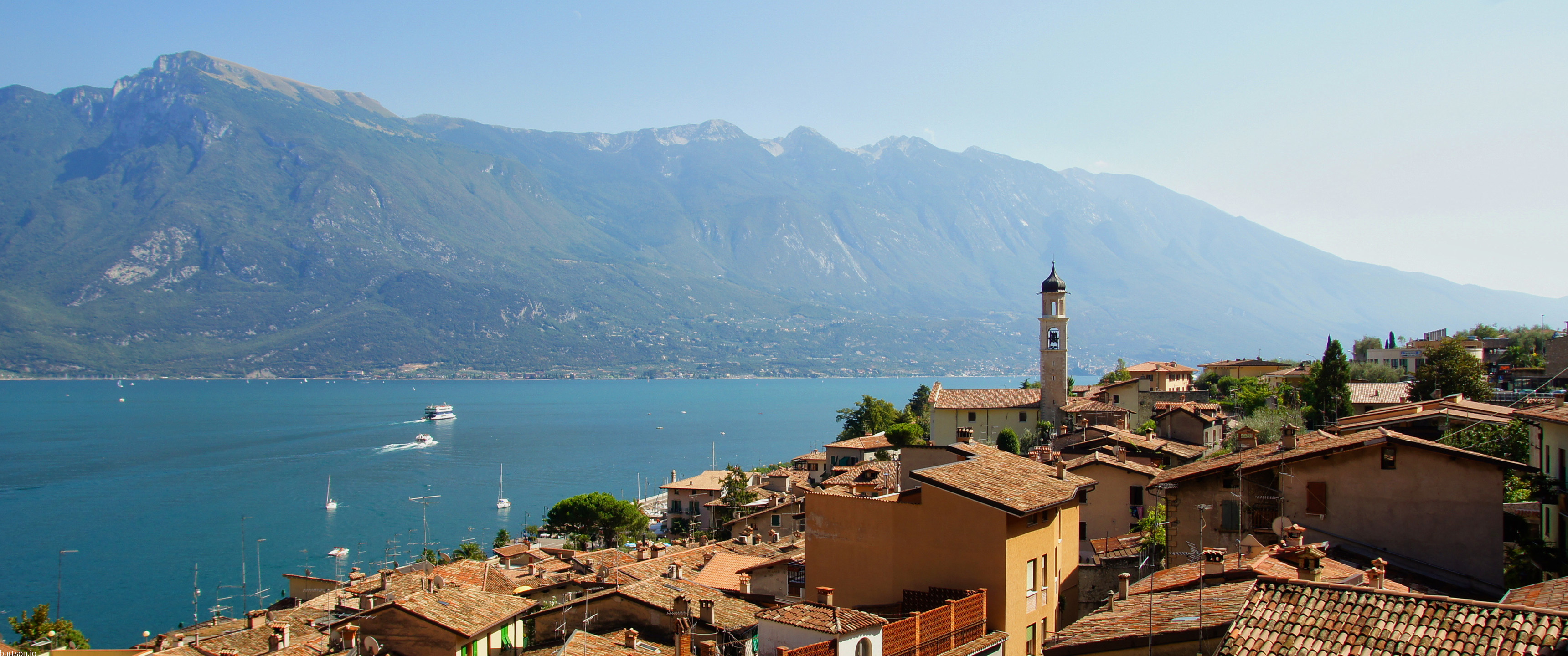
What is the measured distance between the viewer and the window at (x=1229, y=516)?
50.4 ft

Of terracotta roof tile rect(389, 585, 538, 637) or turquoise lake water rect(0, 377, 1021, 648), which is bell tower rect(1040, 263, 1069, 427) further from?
terracotta roof tile rect(389, 585, 538, 637)

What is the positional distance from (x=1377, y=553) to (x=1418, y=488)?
1.07 metres

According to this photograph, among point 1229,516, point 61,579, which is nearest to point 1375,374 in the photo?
point 1229,516

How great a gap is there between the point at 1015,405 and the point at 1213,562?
141 feet

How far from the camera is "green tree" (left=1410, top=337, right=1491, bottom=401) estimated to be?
32250 millimetres

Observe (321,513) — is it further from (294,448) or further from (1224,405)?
(1224,405)

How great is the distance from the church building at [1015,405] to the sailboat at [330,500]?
51545 mm

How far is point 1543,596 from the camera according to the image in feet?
28.0

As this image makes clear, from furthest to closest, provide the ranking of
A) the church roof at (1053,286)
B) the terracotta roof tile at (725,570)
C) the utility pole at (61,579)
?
the church roof at (1053,286)
the utility pole at (61,579)
the terracotta roof tile at (725,570)

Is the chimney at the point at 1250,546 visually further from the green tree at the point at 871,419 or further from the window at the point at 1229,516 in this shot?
the green tree at the point at 871,419

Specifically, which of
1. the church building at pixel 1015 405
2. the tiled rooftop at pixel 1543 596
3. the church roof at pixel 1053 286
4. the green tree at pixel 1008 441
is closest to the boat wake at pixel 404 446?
the church building at pixel 1015 405

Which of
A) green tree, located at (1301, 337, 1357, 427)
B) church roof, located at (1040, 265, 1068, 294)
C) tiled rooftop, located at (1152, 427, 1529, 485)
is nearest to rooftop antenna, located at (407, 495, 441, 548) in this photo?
church roof, located at (1040, 265, 1068, 294)

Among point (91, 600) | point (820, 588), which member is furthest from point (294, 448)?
point (820, 588)

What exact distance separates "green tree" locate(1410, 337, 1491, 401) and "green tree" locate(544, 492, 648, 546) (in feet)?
117
